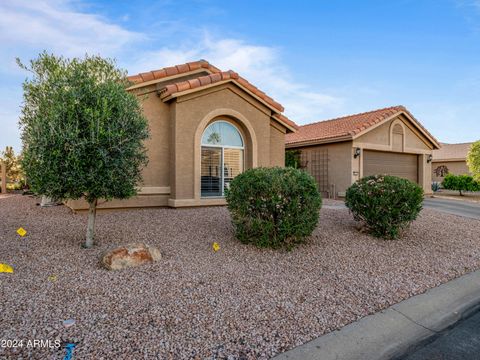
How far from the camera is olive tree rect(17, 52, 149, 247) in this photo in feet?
15.5

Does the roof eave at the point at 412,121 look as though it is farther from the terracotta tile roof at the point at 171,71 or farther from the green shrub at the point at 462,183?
the terracotta tile roof at the point at 171,71

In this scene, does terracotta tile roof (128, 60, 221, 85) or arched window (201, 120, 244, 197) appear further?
arched window (201, 120, 244, 197)

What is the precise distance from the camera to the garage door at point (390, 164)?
15289mm

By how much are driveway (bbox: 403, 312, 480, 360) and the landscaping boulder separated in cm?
374

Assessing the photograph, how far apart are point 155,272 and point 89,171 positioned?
206 centimetres

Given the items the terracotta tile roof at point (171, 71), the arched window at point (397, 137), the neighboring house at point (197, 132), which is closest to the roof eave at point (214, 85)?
the neighboring house at point (197, 132)

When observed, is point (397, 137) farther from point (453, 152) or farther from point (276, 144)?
point (453, 152)

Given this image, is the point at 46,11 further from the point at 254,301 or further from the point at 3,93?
the point at 254,301

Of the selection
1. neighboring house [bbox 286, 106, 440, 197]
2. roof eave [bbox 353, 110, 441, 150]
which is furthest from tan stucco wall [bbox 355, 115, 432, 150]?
roof eave [bbox 353, 110, 441, 150]

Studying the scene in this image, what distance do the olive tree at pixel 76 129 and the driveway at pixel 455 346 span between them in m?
4.98

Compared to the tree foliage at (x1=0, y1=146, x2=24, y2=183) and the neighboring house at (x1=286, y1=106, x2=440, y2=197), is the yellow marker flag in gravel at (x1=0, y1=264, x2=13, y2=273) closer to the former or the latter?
the neighboring house at (x1=286, y1=106, x2=440, y2=197)

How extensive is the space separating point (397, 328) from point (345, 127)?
1341 centimetres

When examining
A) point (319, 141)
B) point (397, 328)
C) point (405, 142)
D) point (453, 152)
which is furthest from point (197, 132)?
point (453, 152)

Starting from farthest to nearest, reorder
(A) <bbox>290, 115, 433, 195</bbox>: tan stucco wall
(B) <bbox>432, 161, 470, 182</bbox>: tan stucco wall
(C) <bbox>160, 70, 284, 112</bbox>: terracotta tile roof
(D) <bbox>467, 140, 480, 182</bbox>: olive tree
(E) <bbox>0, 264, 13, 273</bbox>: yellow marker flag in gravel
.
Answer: (B) <bbox>432, 161, 470, 182</bbox>: tan stucco wall
(D) <bbox>467, 140, 480, 182</bbox>: olive tree
(A) <bbox>290, 115, 433, 195</bbox>: tan stucco wall
(C) <bbox>160, 70, 284, 112</bbox>: terracotta tile roof
(E) <bbox>0, 264, 13, 273</bbox>: yellow marker flag in gravel
